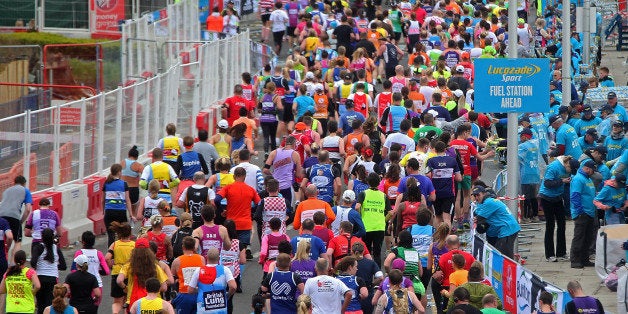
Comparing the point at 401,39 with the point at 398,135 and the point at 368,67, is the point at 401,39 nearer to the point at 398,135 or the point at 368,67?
the point at 368,67

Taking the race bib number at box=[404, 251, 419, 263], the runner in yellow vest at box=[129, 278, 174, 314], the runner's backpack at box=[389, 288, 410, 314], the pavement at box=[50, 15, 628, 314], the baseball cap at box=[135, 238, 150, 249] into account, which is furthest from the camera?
the pavement at box=[50, 15, 628, 314]

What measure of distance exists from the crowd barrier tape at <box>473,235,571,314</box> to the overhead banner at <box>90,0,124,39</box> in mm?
22172

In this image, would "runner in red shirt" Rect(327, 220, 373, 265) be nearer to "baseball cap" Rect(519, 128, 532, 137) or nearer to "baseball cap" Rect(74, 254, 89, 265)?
"baseball cap" Rect(74, 254, 89, 265)

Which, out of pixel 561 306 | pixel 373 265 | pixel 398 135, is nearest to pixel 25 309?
pixel 373 265

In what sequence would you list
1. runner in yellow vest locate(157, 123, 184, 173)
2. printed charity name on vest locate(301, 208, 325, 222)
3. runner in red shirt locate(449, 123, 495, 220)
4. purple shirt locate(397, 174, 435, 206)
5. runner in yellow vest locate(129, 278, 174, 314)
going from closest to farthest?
runner in yellow vest locate(129, 278, 174, 314) < printed charity name on vest locate(301, 208, 325, 222) < purple shirt locate(397, 174, 435, 206) < runner in red shirt locate(449, 123, 495, 220) < runner in yellow vest locate(157, 123, 184, 173)

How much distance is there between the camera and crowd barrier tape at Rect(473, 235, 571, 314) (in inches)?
659

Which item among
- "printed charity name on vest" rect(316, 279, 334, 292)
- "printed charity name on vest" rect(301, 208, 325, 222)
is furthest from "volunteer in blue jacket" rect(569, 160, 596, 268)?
"printed charity name on vest" rect(316, 279, 334, 292)

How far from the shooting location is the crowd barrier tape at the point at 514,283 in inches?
659

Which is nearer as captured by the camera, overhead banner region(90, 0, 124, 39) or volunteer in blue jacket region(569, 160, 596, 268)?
volunteer in blue jacket region(569, 160, 596, 268)

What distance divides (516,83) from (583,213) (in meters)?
2.23

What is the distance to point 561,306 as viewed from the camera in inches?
651

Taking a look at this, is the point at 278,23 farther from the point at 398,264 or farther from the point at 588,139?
the point at 398,264

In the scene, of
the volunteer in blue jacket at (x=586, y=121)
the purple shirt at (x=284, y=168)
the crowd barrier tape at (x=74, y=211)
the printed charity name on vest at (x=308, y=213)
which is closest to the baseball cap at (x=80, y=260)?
the printed charity name on vest at (x=308, y=213)

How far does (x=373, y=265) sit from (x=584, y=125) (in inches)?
438
